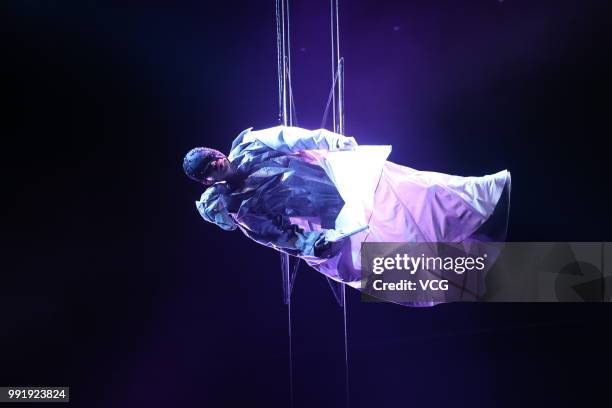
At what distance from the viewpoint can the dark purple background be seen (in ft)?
8.21

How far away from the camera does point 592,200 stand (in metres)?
2.54

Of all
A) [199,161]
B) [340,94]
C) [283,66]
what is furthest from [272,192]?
[283,66]

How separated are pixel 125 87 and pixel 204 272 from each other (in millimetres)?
856


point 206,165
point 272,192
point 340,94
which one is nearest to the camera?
point 206,165

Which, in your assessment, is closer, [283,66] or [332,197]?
[332,197]

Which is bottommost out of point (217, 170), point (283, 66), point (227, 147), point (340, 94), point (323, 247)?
point (323, 247)

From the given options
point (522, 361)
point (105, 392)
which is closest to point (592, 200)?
point (522, 361)

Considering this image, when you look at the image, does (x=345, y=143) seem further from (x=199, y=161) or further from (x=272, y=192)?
(x=199, y=161)

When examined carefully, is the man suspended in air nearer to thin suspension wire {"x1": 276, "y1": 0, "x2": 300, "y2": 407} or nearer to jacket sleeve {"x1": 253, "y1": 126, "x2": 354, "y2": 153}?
jacket sleeve {"x1": 253, "y1": 126, "x2": 354, "y2": 153}

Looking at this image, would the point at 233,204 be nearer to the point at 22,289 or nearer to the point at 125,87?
the point at 125,87

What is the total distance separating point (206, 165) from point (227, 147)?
1.76 feet

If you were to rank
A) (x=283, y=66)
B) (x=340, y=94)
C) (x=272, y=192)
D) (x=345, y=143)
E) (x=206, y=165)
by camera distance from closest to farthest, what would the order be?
(x=345, y=143), (x=206, y=165), (x=272, y=192), (x=340, y=94), (x=283, y=66)

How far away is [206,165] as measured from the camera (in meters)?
2.03

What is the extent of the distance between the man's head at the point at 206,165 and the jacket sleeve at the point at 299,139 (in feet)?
0.55
